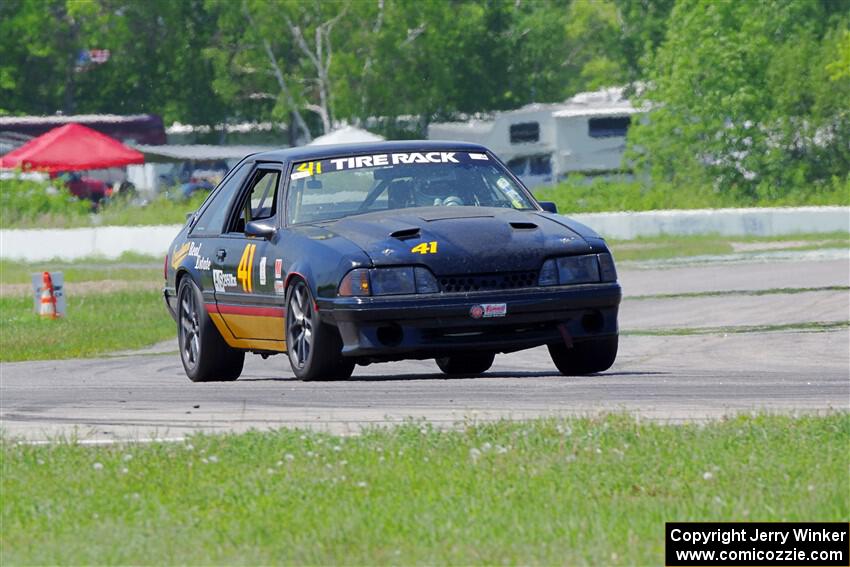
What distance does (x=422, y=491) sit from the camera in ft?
22.0

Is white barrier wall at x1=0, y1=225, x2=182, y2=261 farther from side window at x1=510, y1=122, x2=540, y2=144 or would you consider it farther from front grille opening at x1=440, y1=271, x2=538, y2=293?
side window at x1=510, y1=122, x2=540, y2=144

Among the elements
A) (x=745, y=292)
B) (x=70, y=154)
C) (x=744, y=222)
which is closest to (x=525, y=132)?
(x=70, y=154)

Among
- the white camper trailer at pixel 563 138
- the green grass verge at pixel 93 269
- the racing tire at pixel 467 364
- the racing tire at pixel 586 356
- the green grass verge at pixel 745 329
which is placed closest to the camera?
the racing tire at pixel 586 356

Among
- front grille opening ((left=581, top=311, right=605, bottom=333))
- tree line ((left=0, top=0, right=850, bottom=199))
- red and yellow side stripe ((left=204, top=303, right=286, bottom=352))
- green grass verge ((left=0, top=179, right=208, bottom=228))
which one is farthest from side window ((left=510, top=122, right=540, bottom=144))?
front grille opening ((left=581, top=311, right=605, bottom=333))

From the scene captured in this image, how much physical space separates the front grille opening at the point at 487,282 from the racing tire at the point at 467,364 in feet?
7.94

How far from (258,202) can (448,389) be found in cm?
238

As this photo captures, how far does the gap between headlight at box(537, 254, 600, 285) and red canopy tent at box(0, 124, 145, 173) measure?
42619 mm

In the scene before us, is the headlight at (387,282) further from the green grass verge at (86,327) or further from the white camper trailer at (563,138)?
the white camper trailer at (563,138)

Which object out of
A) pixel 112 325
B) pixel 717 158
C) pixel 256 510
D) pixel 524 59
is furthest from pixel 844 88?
pixel 256 510

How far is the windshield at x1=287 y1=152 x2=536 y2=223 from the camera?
11.1 meters

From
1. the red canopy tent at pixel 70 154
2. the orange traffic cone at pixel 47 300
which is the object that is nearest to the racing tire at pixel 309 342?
the orange traffic cone at pixel 47 300

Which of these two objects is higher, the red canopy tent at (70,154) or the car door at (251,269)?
the car door at (251,269)

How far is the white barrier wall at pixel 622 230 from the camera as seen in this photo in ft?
121

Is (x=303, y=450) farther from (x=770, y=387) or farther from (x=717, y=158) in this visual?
(x=717, y=158)
